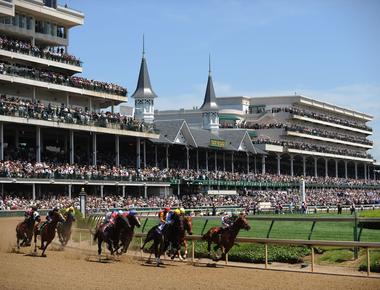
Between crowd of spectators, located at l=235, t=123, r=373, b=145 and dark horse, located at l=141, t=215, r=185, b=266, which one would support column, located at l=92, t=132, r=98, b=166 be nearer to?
dark horse, located at l=141, t=215, r=185, b=266

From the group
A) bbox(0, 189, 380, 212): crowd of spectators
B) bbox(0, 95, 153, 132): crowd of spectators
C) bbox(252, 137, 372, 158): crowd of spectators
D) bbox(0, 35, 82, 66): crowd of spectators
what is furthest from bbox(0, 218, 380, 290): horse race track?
bbox(252, 137, 372, 158): crowd of spectators

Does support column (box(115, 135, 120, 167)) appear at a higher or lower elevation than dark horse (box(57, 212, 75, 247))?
higher

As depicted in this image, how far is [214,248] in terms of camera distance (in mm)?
19078

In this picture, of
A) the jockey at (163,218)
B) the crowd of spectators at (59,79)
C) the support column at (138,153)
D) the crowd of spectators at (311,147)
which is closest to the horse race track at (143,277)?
the jockey at (163,218)

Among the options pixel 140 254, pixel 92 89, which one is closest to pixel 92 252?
pixel 140 254

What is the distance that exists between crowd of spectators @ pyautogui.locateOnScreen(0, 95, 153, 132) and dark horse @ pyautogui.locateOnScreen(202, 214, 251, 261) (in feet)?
85.5

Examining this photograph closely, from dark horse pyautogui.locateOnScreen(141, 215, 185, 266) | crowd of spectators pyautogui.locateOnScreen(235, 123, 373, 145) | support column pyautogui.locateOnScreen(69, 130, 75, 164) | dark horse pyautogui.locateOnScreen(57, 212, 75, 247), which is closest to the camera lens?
dark horse pyautogui.locateOnScreen(141, 215, 185, 266)

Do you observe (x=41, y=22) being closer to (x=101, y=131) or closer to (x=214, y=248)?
(x=101, y=131)

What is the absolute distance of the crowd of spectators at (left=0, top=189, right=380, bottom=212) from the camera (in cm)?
4134

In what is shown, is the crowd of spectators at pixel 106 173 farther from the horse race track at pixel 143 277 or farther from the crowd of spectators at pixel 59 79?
the horse race track at pixel 143 277

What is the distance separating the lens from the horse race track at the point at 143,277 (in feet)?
47.8

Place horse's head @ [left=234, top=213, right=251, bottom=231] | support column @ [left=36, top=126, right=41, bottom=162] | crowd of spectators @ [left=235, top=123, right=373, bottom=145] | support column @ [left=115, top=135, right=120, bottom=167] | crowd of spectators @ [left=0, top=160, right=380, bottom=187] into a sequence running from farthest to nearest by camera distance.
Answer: crowd of spectators @ [left=235, top=123, right=373, bottom=145] → support column @ [left=115, top=135, right=120, bottom=167] → support column @ [left=36, top=126, right=41, bottom=162] → crowd of spectators @ [left=0, top=160, right=380, bottom=187] → horse's head @ [left=234, top=213, right=251, bottom=231]

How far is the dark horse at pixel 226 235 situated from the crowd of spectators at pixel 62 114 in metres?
26.1

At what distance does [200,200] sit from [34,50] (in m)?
17.2
